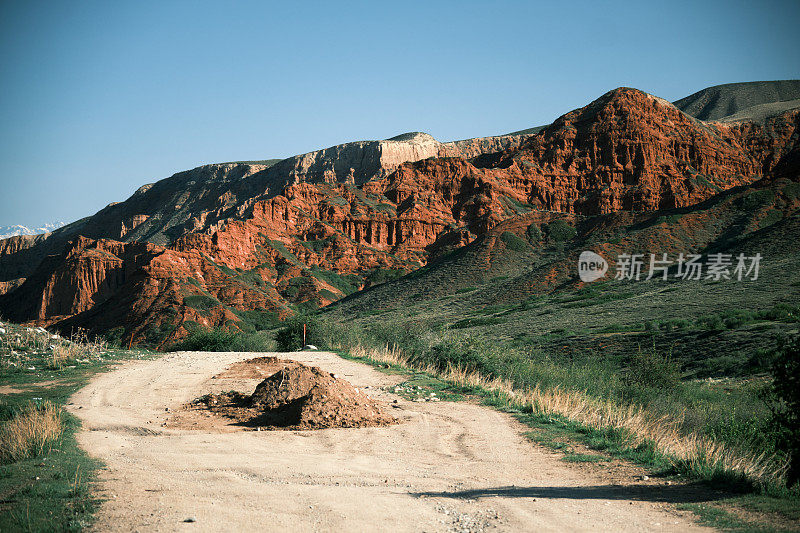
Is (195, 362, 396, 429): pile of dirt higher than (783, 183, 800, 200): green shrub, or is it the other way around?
(783, 183, 800, 200): green shrub

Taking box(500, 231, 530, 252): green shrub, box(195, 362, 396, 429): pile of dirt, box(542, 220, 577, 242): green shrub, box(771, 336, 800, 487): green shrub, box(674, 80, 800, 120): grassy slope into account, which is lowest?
box(195, 362, 396, 429): pile of dirt

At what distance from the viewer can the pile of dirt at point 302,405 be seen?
1102 centimetres

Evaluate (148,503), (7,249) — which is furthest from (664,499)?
(7,249)

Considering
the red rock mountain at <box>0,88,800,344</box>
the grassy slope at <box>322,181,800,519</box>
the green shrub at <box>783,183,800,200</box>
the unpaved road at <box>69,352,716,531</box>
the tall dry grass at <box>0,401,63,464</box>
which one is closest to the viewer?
the unpaved road at <box>69,352,716,531</box>

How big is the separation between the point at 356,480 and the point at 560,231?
73073 mm

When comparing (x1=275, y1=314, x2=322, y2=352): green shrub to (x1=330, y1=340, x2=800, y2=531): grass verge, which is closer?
(x1=330, y1=340, x2=800, y2=531): grass verge

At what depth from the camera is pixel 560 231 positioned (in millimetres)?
76750

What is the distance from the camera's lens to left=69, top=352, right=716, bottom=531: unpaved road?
5.94 metres

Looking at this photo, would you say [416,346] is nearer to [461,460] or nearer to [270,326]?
[461,460]

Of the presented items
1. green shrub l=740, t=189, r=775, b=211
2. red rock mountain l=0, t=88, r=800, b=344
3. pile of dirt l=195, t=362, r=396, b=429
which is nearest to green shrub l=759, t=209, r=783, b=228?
green shrub l=740, t=189, r=775, b=211

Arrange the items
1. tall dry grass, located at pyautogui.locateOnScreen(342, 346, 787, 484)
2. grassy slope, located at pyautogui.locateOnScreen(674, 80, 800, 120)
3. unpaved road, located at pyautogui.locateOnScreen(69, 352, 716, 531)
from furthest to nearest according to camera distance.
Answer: grassy slope, located at pyautogui.locateOnScreen(674, 80, 800, 120)
tall dry grass, located at pyautogui.locateOnScreen(342, 346, 787, 484)
unpaved road, located at pyautogui.locateOnScreen(69, 352, 716, 531)

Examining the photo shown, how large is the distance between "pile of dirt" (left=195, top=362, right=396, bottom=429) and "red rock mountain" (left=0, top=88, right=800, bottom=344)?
57303 millimetres

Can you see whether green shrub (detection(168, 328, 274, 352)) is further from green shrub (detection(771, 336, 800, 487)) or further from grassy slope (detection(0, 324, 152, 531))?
green shrub (detection(771, 336, 800, 487))

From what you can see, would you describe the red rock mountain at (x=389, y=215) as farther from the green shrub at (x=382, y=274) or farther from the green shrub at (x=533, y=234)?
the green shrub at (x=533, y=234)
